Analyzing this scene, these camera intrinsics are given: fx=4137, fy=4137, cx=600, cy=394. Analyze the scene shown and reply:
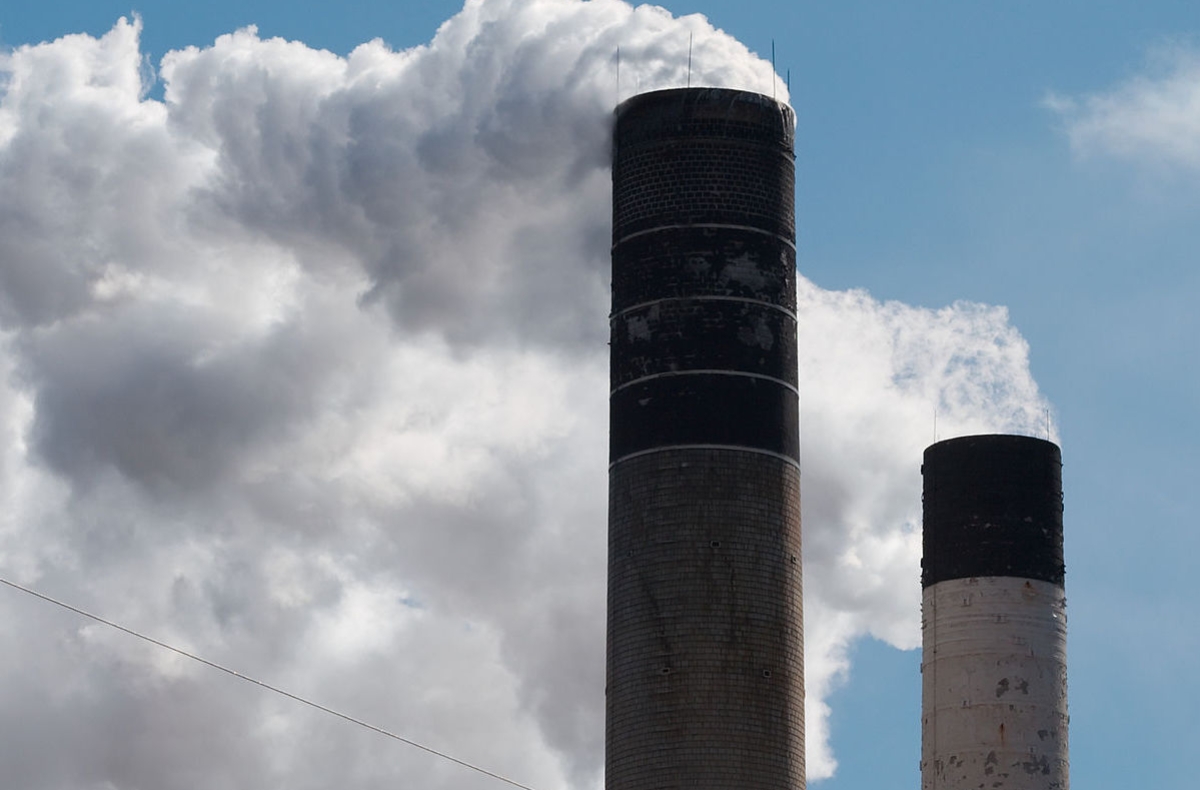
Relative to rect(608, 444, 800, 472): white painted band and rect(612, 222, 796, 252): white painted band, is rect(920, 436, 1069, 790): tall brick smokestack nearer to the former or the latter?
rect(608, 444, 800, 472): white painted band

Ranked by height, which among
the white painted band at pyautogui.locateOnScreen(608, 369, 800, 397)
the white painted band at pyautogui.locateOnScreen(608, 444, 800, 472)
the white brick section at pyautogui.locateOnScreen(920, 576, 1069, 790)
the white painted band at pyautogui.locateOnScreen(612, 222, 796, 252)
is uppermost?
the white painted band at pyautogui.locateOnScreen(612, 222, 796, 252)

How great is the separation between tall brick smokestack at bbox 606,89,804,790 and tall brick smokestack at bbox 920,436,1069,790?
4.41 m

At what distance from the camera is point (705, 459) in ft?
376

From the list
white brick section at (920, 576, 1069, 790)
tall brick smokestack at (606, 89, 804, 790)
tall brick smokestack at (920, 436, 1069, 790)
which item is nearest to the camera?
white brick section at (920, 576, 1069, 790)

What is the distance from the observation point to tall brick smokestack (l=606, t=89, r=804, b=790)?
11325 centimetres

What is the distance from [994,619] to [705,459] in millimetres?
9271

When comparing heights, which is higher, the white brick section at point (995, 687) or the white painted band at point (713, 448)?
the white painted band at point (713, 448)

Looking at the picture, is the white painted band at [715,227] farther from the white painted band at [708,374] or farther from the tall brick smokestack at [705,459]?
the white painted band at [708,374]

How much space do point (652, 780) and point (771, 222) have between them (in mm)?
16468

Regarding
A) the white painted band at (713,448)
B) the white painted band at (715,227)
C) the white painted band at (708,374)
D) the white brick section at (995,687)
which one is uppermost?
the white painted band at (715,227)

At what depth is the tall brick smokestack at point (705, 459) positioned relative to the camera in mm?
113250

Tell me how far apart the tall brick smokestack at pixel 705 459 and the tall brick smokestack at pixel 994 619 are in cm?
441

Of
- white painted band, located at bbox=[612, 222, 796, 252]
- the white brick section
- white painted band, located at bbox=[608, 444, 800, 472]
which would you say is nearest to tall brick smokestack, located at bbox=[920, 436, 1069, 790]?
the white brick section

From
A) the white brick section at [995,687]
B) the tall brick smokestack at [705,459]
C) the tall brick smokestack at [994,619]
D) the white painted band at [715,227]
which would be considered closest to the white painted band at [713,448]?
the tall brick smokestack at [705,459]
